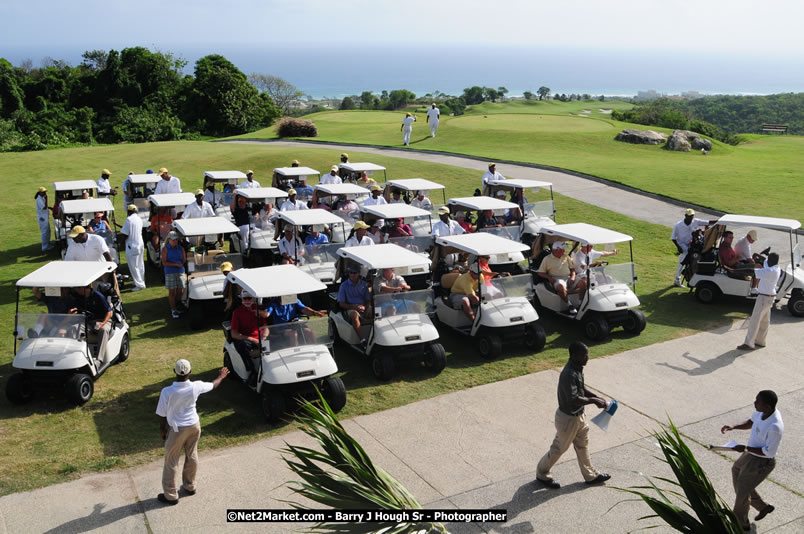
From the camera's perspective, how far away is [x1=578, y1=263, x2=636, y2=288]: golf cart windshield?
12.5 metres

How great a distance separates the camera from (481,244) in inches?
481

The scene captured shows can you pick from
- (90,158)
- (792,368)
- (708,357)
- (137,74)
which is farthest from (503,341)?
(137,74)

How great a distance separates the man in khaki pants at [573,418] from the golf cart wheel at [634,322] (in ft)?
17.5

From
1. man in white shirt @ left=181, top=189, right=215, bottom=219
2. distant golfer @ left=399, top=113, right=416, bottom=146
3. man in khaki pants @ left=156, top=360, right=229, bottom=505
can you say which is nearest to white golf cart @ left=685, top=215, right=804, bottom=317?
man in white shirt @ left=181, top=189, right=215, bottom=219

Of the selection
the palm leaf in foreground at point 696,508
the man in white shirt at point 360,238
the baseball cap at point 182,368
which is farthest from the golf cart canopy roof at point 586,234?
the palm leaf in foreground at point 696,508

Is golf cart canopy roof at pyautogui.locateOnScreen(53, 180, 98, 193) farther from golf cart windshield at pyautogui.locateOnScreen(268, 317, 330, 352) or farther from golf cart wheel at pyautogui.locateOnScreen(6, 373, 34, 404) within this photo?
golf cart windshield at pyautogui.locateOnScreen(268, 317, 330, 352)

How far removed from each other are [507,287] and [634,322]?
2605mm

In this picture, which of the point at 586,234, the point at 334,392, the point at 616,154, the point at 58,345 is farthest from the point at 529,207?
the point at 616,154

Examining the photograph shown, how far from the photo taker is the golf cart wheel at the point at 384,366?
34.0ft

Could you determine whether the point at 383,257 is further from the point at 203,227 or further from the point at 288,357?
the point at 203,227

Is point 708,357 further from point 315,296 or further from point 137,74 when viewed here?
point 137,74

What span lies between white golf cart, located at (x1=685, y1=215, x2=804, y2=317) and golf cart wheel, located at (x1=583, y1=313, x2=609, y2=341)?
11.2 feet

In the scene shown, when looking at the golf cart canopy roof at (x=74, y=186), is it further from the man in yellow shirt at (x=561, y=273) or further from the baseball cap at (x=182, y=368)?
the baseball cap at (x=182, y=368)

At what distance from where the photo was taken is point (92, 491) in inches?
294
